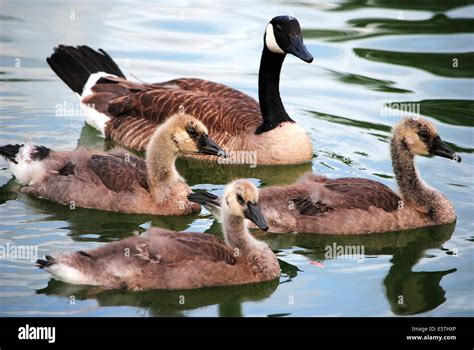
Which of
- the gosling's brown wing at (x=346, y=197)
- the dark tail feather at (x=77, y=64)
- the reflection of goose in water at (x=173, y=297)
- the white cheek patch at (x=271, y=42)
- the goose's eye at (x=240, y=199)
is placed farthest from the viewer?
the dark tail feather at (x=77, y=64)

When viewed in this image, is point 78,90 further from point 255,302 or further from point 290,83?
point 255,302

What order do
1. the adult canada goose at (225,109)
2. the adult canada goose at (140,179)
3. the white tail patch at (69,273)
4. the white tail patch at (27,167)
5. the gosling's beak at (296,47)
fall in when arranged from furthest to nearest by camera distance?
the adult canada goose at (225,109)
the gosling's beak at (296,47)
the white tail patch at (27,167)
the adult canada goose at (140,179)
the white tail patch at (69,273)

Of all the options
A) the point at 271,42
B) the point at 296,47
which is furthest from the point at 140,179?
the point at 271,42

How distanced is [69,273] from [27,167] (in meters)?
2.65

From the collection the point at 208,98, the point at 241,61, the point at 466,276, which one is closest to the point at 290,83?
the point at 241,61

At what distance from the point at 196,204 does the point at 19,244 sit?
6.68 feet

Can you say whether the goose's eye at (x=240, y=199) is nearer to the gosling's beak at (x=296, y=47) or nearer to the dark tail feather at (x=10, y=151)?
the dark tail feather at (x=10, y=151)

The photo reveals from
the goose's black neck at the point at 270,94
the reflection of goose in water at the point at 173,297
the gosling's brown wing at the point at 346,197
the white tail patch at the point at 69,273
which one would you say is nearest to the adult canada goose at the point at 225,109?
the goose's black neck at the point at 270,94

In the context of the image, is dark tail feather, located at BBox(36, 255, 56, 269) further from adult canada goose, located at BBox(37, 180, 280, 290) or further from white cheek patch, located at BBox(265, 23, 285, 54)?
white cheek patch, located at BBox(265, 23, 285, 54)

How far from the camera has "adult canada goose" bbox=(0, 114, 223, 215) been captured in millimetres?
12547

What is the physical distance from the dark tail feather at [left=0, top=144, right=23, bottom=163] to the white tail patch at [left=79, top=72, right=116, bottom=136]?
8.45 feet

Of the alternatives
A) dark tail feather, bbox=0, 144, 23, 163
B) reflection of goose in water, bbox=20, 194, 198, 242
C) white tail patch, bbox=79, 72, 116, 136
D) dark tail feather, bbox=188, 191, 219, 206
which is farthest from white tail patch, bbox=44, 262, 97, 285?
white tail patch, bbox=79, 72, 116, 136

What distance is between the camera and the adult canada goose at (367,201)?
12133 mm

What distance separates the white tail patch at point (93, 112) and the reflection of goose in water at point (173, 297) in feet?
16.7
